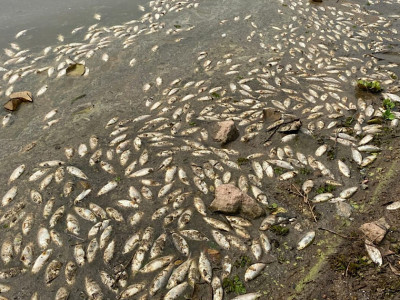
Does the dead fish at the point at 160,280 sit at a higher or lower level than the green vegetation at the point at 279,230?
higher

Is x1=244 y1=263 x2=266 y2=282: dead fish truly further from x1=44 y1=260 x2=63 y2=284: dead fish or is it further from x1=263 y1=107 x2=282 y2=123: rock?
x1=263 y1=107 x2=282 y2=123: rock

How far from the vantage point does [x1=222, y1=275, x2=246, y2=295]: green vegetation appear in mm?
4914

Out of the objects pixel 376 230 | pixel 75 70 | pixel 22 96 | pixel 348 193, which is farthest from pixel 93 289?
pixel 75 70

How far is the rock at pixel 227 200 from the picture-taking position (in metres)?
5.79

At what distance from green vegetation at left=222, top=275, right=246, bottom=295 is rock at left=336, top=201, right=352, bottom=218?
2323 mm

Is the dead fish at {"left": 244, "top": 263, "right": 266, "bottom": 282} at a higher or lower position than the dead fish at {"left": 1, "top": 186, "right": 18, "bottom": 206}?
lower

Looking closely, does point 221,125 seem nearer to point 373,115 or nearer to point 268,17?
point 373,115

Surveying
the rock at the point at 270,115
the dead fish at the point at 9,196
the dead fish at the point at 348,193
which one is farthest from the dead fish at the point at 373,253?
the dead fish at the point at 9,196

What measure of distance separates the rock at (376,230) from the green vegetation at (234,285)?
7.53 feet

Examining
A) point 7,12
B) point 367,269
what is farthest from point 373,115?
point 7,12

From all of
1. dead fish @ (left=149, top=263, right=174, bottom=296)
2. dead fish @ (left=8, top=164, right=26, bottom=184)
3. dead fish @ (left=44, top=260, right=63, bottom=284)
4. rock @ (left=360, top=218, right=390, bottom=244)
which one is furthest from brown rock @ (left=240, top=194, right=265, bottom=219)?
dead fish @ (left=8, top=164, right=26, bottom=184)

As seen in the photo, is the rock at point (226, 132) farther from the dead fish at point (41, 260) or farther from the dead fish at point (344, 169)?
the dead fish at point (41, 260)

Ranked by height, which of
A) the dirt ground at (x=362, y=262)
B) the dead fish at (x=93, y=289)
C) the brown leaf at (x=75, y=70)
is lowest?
the dirt ground at (x=362, y=262)

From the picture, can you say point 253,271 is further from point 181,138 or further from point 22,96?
point 22,96
